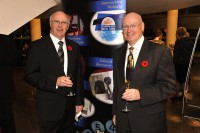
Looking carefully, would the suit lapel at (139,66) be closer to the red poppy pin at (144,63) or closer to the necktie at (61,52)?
the red poppy pin at (144,63)

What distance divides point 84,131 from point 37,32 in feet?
27.7

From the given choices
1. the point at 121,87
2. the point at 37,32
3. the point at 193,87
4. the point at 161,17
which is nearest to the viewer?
the point at 121,87

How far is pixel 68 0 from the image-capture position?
331 centimetres

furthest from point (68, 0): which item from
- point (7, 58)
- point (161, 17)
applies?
point (161, 17)

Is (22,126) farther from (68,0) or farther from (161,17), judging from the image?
(161,17)

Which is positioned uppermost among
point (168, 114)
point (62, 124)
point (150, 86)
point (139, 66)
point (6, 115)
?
point (139, 66)

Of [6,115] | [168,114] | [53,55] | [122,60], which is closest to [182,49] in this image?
[168,114]

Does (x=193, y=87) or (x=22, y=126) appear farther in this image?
(x=193, y=87)

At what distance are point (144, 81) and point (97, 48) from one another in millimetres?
1229

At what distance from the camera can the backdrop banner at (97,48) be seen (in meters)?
2.93

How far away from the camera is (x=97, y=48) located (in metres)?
3.13

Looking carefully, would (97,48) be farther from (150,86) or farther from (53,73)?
(150,86)

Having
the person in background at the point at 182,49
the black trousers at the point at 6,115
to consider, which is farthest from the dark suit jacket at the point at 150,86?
the person in background at the point at 182,49

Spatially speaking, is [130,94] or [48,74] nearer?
[130,94]
